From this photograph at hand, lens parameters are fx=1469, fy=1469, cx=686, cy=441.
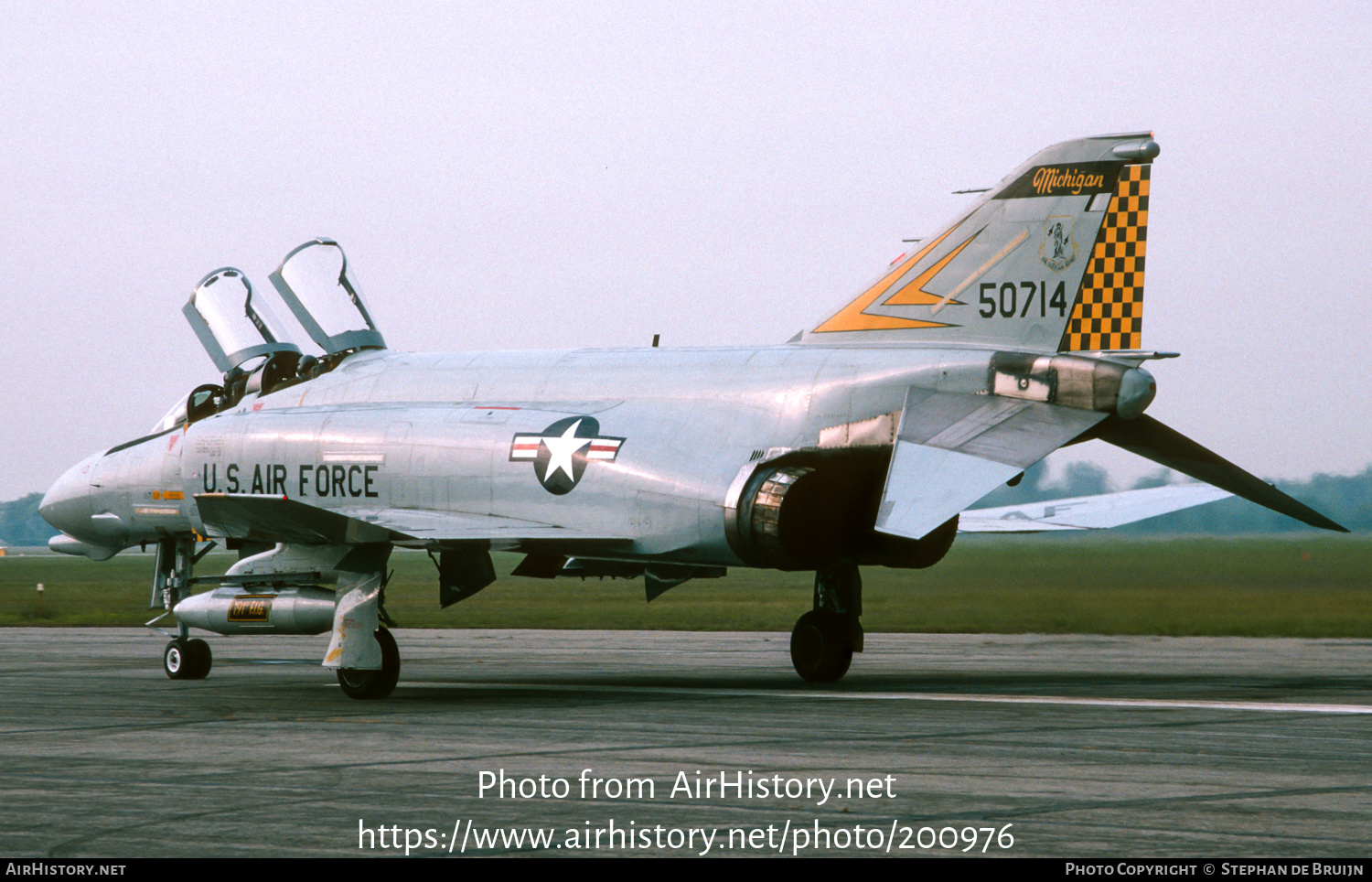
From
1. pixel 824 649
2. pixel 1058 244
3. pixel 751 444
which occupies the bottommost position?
pixel 824 649

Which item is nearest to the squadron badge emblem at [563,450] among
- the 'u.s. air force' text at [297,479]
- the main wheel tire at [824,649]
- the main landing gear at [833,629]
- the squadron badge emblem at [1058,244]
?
the 'u.s. air force' text at [297,479]

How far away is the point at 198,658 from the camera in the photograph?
17.0 metres

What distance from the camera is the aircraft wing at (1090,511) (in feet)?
59.0

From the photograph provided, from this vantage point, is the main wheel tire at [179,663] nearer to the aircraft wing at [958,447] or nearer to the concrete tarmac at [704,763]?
the concrete tarmac at [704,763]

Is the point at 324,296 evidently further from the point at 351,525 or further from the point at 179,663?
the point at 351,525

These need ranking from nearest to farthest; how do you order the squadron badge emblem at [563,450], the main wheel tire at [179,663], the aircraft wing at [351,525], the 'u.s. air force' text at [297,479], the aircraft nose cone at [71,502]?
the aircraft wing at [351,525] < the squadron badge emblem at [563,450] < the 'u.s. air force' text at [297,479] < the main wheel tire at [179,663] < the aircraft nose cone at [71,502]

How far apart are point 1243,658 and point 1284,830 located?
12.6 m

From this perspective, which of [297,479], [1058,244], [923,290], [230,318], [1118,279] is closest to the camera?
[1058,244]

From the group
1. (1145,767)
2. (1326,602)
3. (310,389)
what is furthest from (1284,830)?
(1326,602)

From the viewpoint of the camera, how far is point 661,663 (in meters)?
19.2

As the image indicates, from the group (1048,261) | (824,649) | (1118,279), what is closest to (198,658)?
(824,649)

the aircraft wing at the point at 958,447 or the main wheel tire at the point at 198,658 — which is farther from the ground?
the aircraft wing at the point at 958,447

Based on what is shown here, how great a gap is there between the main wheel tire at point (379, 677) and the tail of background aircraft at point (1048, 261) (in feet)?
19.1

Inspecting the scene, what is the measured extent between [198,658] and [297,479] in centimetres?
247
